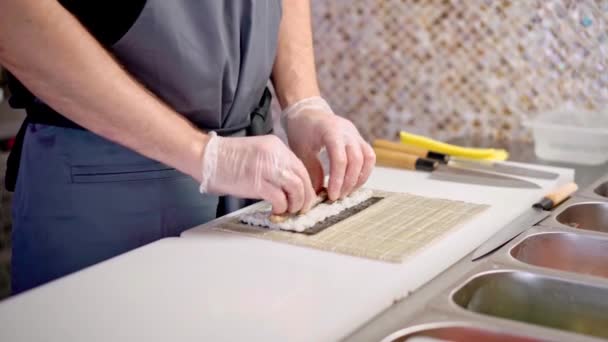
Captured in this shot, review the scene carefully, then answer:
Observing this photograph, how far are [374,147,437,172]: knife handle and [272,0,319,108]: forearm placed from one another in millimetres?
173

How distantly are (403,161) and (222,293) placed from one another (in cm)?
64

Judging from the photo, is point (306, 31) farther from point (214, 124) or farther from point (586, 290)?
point (586, 290)

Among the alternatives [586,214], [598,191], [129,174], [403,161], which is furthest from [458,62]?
[129,174]

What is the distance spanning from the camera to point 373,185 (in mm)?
1164

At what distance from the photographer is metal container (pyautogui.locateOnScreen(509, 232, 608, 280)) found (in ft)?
2.88

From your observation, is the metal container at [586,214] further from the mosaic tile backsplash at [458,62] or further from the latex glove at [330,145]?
the mosaic tile backsplash at [458,62]

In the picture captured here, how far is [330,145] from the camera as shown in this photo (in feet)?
3.47

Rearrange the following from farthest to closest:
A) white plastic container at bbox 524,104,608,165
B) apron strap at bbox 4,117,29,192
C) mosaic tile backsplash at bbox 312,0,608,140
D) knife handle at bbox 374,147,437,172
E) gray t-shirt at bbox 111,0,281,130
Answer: mosaic tile backsplash at bbox 312,0,608,140 < white plastic container at bbox 524,104,608,165 < knife handle at bbox 374,147,437,172 < apron strap at bbox 4,117,29,192 < gray t-shirt at bbox 111,0,281,130

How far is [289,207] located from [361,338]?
342 mm

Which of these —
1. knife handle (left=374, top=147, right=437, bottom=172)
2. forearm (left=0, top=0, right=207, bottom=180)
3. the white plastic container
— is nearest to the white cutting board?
forearm (left=0, top=0, right=207, bottom=180)

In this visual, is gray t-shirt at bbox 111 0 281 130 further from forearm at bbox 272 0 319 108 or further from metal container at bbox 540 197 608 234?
metal container at bbox 540 197 608 234

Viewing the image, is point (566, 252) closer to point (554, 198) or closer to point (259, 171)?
point (554, 198)

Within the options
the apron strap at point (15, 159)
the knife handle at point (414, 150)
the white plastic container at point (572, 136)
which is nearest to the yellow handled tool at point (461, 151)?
the knife handle at point (414, 150)

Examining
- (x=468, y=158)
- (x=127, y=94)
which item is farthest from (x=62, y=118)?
(x=468, y=158)
